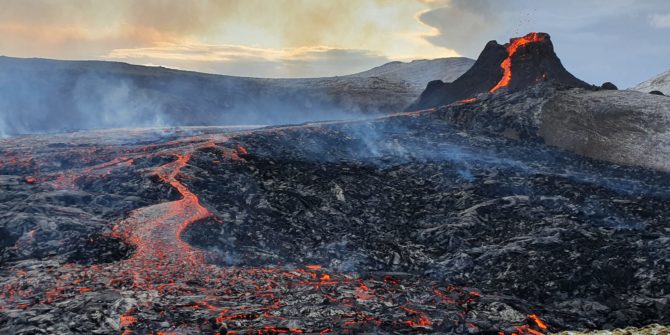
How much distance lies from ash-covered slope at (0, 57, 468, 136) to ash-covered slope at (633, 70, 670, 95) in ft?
94.1

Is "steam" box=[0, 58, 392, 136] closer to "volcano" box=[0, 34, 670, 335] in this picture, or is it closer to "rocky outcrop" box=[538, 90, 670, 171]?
"volcano" box=[0, 34, 670, 335]

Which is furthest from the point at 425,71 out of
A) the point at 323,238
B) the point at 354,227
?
the point at 323,238

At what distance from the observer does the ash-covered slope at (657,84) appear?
235 ft

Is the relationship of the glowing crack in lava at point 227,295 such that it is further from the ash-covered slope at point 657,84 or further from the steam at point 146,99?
the ash-covered slope at point 657,84

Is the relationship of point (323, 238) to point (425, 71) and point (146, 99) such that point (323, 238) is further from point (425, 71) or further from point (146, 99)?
point (425, 71)

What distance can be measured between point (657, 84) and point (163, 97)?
7476 cm

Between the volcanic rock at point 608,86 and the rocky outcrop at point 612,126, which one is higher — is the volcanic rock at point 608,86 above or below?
above

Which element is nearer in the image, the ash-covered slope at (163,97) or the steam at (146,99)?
the steam at (146,99)

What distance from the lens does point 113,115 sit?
62594 millimetres

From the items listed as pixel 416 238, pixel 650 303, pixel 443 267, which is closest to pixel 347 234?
pixel 416 238

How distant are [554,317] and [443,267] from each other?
456 centimetres

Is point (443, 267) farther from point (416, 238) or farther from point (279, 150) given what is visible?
point (279, 150)

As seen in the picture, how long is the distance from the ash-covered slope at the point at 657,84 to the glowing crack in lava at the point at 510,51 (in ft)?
125

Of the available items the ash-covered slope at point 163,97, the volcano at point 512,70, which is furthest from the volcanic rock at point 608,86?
the ash-covered slope at point 163,97
